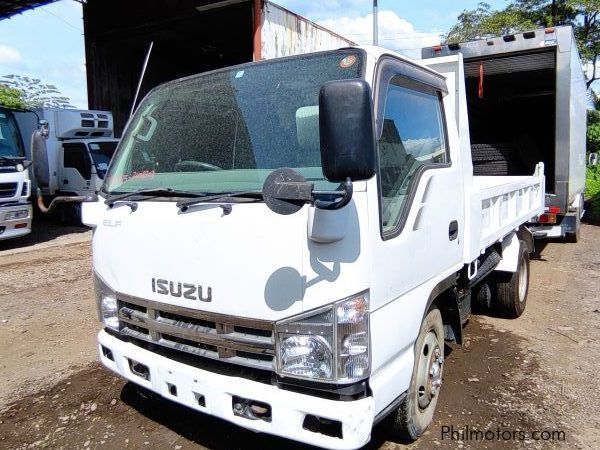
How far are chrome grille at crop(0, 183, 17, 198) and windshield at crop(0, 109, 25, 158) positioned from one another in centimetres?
84

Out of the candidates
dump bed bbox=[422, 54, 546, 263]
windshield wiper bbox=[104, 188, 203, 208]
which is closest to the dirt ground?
dump bed bbox=[422, 54, 546, 263]

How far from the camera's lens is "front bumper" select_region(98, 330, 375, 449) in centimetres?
216

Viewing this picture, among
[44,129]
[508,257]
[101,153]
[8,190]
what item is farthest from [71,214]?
[508,257]

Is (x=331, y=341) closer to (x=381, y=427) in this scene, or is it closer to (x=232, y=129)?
(x=381, y=427)

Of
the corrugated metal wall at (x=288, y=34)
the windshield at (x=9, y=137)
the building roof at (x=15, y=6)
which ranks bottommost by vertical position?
the windshield at (x=9, y=137)

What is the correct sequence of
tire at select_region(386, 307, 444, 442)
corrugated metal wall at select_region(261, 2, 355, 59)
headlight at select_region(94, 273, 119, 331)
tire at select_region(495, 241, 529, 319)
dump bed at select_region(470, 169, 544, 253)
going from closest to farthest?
tire at select_region(386, 307, 444, 442), headlight at select_region(94, 273, 119, 331), dump bed at select_region(470, 169, 544, 253), tire at select_region(495, 241, 529, 319), corrugated metal wall at select_region(261, 2, 355, 59)

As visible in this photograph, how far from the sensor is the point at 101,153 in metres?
13.2

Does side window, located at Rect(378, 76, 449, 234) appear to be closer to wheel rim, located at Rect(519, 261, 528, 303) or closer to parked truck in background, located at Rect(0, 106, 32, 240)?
wheel rim, located at Rect(519, 261, 528, 303)

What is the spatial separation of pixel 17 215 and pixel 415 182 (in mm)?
9189

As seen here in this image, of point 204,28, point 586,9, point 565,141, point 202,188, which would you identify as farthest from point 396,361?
point 586,9

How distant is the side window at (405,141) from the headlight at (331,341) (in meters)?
0.46

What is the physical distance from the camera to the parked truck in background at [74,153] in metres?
13.1

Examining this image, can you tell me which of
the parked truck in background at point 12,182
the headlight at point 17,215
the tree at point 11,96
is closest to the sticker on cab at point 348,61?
the parked truck in background at point 12,182

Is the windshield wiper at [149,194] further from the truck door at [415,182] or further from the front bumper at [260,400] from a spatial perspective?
the truck door at [415,182]
